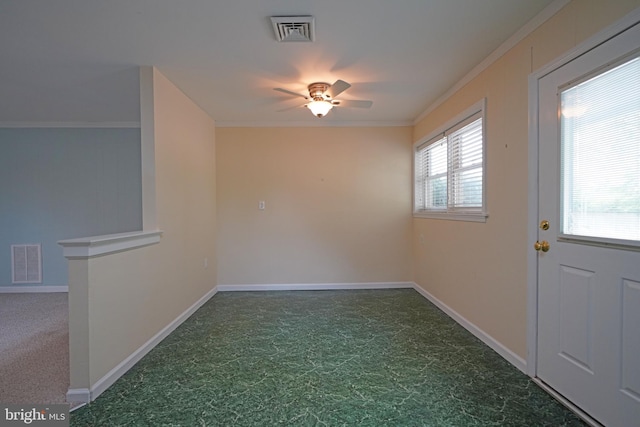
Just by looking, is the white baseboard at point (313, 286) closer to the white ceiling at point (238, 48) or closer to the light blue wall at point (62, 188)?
the light blue wall at point (62, 188)

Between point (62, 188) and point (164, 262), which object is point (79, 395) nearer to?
point (164, 262)

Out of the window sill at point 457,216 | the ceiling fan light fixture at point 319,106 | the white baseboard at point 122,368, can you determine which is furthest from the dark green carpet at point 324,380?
the ceiling fan light fixture at point 319,106

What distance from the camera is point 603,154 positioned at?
164 centimetres

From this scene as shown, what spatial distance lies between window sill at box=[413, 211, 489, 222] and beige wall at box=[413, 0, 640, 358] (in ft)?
0.24

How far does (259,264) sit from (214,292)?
29.1 inches

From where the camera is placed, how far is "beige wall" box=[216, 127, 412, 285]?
4523mm

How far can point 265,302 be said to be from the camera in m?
3.97

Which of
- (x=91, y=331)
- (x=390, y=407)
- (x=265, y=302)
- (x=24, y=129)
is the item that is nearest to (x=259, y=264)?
(x=265, y=302)

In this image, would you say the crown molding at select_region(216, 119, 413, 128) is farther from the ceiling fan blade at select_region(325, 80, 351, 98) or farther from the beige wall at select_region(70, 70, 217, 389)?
the ceiling fan blade at select_region(325, 80, 351, 98)

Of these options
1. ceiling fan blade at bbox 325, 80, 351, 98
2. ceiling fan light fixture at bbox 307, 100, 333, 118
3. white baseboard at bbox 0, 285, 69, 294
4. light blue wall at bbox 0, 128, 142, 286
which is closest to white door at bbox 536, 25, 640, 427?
ceiling fan blade at bbox 325, 80, 351, 98

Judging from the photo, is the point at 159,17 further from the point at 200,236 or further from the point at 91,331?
the point at 200,236

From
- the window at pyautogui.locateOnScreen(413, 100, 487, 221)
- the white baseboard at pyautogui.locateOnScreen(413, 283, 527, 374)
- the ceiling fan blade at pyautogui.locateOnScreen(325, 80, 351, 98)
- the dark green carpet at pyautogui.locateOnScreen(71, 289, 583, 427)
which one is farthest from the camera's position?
the window at pyautogui.locateOnScreen(413, 100, 487, 221)

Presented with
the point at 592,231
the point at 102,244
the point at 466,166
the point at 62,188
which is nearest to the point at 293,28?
the point at 102,244

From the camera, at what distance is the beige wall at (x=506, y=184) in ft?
6.00
